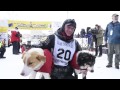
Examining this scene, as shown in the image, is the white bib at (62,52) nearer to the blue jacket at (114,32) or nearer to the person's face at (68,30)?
the person's face at (68,30)

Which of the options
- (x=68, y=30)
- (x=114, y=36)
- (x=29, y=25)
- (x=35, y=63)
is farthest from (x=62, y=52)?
(x=29, y=25)

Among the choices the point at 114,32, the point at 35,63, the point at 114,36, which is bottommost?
the point at 35,63

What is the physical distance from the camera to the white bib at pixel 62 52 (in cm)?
329

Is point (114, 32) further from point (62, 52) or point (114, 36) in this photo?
point (62, 52)

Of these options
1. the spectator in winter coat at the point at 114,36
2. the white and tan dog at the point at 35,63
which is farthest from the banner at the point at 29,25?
the white and tan dog at the point at 35,63

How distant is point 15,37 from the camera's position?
12.0m

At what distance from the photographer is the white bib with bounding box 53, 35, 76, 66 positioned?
3287 mm

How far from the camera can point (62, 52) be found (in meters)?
3.31

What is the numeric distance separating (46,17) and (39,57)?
24.5 m

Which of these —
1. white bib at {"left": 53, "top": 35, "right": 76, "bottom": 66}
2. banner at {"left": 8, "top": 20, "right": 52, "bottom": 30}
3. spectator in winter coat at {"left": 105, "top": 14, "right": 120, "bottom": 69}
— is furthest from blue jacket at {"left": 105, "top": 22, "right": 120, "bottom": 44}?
banner at {"left": 8, "top": 20, "right": 52, "bottom": 30}

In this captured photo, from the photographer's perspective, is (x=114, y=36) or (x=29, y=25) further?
(x=29, y=25)

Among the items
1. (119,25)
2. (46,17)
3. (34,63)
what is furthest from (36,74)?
(46,17)
